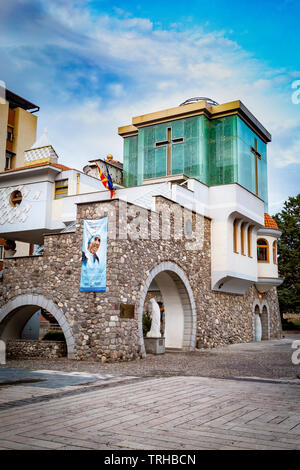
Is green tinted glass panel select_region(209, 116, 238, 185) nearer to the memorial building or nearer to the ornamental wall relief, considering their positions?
the memorial building

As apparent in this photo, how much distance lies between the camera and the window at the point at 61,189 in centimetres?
2058

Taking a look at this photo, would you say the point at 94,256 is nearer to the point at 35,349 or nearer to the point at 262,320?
the point at 35,349

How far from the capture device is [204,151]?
2198 cm

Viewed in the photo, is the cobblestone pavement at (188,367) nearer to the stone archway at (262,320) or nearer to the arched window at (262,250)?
the arched window at (262,250)

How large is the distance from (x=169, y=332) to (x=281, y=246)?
2269cm

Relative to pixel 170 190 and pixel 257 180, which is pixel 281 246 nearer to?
pixel 257 180

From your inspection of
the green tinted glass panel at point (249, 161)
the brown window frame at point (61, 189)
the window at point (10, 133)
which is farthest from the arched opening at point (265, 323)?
the window at point (10, 133)

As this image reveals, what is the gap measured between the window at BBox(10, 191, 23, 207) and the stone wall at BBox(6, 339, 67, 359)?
7.89 m

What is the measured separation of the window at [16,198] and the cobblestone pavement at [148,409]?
38.9ft

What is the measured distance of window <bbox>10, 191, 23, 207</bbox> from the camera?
2105 centimetres

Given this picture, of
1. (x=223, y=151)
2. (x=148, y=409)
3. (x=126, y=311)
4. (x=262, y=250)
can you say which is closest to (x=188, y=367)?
(x=126, y=311)

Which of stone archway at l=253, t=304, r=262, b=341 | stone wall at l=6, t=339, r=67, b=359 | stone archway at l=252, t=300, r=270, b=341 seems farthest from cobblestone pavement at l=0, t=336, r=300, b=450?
stone archway at l=252, t=300, r=270, b=341

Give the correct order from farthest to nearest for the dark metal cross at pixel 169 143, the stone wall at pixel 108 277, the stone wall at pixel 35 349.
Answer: the dark metal cross at pixel 169 143 < the stone wall at pixel 35 349 < the stone wall at pixel 108 277
